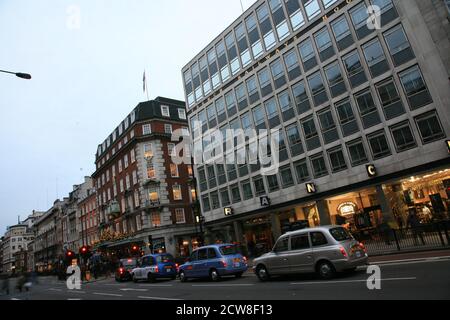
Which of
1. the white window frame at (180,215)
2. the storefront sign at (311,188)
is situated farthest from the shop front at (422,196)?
the white window frame at (180,215)

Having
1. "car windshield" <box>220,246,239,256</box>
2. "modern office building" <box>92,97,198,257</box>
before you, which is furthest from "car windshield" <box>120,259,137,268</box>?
"modern office building" <box>92,97,198,257</box>

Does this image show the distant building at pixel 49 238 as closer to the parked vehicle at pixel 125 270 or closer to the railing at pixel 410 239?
the parked vehicle at pixel 125 270

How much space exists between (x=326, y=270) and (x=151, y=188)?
35420mm

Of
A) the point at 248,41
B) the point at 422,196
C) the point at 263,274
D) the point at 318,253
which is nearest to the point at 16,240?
the point at 248,41

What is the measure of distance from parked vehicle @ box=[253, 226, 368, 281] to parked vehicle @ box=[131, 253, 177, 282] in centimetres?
941

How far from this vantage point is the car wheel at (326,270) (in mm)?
10773

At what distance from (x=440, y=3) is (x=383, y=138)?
9.26 m

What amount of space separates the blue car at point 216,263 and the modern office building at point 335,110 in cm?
1233

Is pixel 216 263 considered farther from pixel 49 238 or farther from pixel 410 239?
pixel 49 238

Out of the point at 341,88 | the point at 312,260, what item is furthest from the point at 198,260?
the point at 341,88

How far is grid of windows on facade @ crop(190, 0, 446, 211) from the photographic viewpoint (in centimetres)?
2244

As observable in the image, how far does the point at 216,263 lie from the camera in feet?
51.3
